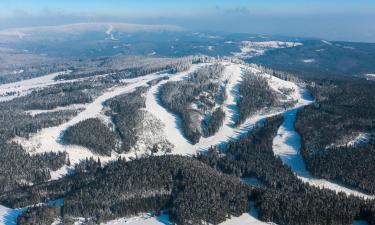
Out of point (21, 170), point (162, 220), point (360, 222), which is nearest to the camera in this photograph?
point (360, 222)

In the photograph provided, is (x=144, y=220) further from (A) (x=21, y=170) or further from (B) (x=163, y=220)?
(A) (x=21, y=170)

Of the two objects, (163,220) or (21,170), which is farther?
(21,170)

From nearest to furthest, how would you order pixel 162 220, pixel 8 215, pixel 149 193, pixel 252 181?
pixel 162 220 < pixel 8 215 < pixel 149 193 < pixel 252 181

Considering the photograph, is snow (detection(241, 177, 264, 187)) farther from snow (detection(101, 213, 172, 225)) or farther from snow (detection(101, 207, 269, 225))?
snow (detection(101, 213, 172, 225))

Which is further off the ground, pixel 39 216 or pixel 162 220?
pixel 39 216

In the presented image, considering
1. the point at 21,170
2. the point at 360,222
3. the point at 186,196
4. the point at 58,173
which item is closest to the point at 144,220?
the point at 186,196

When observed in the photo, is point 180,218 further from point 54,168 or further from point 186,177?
point 54,168

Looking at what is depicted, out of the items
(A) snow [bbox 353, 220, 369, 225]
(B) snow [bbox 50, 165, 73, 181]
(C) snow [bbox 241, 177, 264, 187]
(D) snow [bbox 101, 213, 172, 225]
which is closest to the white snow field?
(D) snow [bbox 101, 213, 172, 225]

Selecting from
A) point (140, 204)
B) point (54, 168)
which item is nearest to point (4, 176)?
point (54, 168)
